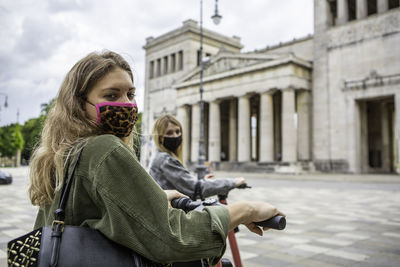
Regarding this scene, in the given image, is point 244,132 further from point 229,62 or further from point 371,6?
point 371,6

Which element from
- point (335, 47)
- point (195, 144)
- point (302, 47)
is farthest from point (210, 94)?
point (335, 47)

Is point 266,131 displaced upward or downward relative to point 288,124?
downward

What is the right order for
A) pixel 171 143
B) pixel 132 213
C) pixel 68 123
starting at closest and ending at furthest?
1. pixel 132 213
2. pixel 68 123
3. pixel 171 143

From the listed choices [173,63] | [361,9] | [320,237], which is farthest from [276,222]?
[173,63]

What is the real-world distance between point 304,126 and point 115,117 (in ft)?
126

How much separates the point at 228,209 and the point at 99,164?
2.09 ft

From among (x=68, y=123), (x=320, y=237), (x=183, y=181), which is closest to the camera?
(x=68, y=123)

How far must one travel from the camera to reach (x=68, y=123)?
178 cm

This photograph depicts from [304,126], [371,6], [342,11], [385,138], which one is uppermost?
[371,6]

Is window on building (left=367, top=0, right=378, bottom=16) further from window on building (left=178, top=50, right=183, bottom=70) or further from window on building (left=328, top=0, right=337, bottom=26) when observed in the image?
window on building (left=178, top=50, right=183, bottom=70)

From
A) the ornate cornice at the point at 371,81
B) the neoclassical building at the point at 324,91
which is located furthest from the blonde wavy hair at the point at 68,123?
the ornate cornice at the point at 371,81

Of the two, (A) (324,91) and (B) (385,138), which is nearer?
(A) (324,91)

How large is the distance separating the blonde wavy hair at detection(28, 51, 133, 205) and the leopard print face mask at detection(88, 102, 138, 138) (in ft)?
0.19

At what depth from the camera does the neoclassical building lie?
1339 inches
